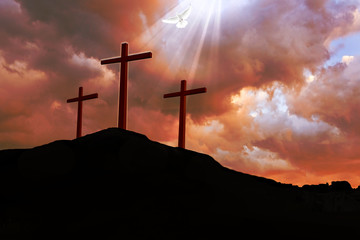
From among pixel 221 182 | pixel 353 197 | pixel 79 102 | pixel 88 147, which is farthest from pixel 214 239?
pixel 79 102

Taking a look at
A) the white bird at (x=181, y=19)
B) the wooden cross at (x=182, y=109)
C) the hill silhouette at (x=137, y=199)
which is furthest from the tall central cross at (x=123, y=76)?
the wooden cross at (x=182, y=109)

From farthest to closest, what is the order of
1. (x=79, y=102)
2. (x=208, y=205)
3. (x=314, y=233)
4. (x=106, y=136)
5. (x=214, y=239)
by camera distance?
(x=79, y=102)
(x=106, y=136)
(x=208, y=205)
(x=314, y=233)
(x=214, y=239)

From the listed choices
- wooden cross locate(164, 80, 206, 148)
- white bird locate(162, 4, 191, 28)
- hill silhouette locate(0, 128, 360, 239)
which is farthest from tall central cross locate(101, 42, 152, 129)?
wooden cross locate(164, 80, 206, 148)

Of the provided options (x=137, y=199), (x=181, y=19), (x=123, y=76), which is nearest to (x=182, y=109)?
(x=123, y=76)

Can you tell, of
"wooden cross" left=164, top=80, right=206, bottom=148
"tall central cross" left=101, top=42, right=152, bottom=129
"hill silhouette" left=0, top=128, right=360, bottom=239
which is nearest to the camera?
"hill silhouette" left=0, top=128, right=360, bottom=239

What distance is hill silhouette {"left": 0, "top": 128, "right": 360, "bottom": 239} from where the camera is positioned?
7145mm

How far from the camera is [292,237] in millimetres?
7059

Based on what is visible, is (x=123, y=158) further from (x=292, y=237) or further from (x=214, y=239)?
(x=292, y=237)

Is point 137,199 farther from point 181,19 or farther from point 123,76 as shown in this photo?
point 181,19

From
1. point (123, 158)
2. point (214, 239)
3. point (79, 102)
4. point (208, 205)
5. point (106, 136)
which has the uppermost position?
point (79, 102)

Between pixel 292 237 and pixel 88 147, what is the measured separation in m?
5.46

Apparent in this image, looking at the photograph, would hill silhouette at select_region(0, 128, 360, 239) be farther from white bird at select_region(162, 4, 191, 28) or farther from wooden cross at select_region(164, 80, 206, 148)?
wooden cross at select_region(164, 80, 206, 148)

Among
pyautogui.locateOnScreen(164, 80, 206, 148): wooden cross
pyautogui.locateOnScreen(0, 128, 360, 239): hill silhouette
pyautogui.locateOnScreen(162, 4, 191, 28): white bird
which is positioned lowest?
pyautogui.locateOnScreen(0, 128, 360, 239): hill silhouette

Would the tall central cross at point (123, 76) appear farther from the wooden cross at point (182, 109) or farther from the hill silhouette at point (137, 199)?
the wooden cross at point (182, 109)
